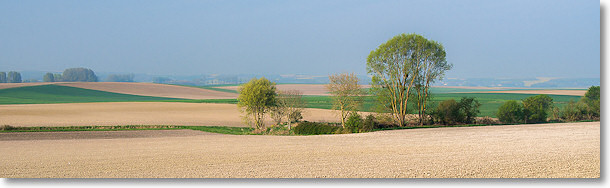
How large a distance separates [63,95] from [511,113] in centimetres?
6722

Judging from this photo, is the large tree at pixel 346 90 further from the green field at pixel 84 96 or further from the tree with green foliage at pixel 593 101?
the green field at pixel 84 96

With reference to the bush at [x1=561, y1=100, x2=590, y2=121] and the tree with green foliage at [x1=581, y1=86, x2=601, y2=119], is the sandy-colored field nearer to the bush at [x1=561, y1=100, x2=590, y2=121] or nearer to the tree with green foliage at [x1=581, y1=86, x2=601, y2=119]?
the bush at [x1=561, y1=100, x2=590, y2=121]

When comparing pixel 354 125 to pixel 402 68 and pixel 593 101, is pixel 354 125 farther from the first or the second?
pixel 593 101

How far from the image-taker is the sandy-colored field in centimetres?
3631

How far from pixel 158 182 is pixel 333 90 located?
22.7m

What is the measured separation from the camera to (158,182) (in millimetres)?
10172

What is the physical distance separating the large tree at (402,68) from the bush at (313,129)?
4.69 meters

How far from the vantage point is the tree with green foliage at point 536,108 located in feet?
103

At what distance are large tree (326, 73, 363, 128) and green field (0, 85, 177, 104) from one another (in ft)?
146

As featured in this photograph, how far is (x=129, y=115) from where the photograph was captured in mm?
43406

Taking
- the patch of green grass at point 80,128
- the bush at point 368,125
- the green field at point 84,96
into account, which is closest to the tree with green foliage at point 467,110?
the bush at point 368,125

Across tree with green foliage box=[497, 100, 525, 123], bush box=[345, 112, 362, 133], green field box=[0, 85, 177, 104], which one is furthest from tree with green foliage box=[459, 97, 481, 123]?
green field box=[0, 85, 177, 104]

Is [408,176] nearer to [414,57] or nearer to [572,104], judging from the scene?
[414,57]

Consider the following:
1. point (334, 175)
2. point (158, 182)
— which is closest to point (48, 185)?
point (158, 182)
